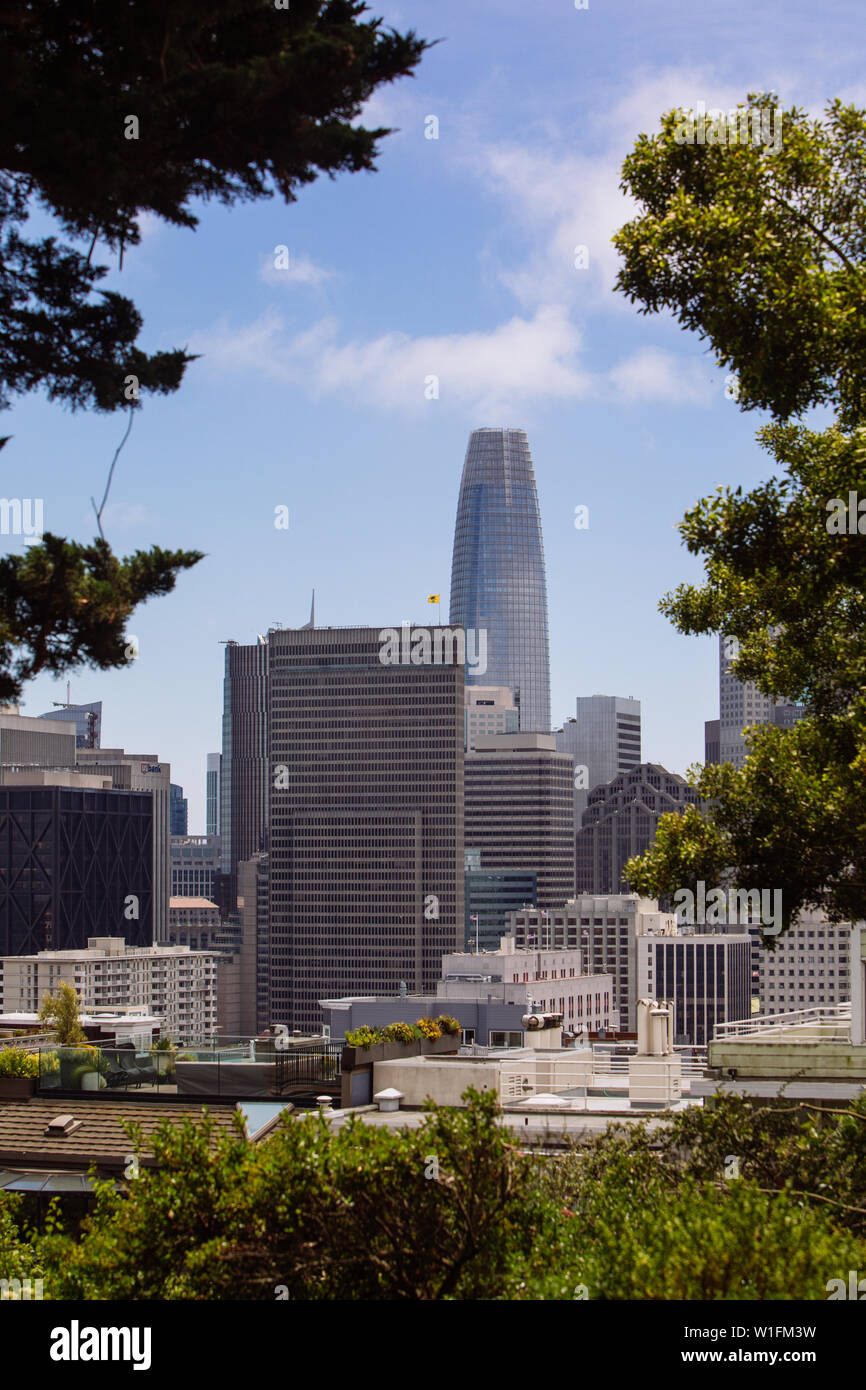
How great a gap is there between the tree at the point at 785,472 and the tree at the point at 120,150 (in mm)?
3470

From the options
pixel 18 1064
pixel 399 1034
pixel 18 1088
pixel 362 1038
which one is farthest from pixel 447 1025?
pixel 18 1088

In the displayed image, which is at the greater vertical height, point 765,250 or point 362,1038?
point 765,250

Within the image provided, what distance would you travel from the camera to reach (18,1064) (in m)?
37.6

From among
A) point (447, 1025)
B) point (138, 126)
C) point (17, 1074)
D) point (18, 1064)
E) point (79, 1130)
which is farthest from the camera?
point (447, 1025)

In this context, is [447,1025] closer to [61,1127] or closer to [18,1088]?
[18,1088]

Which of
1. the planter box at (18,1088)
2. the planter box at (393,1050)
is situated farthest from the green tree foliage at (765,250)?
the planter box at (18,1088)

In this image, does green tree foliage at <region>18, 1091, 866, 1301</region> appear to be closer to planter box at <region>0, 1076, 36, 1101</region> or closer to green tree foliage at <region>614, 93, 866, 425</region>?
green tree foliage at <region>614, 93, 866, 425</region>

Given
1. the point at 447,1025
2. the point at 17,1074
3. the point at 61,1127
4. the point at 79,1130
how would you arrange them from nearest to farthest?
the point at 61,1127 < the point at 79,1130 < the point at 17,1074 < the point at 447,1025

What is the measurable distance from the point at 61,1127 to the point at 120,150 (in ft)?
78.9

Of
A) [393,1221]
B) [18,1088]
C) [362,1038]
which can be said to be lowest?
[18,1088]

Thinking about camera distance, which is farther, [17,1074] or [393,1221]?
[17,1074]

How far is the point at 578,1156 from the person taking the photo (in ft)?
74.7
